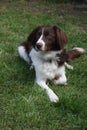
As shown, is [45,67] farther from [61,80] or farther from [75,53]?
[75,53]

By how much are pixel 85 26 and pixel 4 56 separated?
2802 mm

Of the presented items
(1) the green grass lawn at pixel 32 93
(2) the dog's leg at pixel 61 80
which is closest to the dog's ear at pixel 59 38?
(2) the dog's leg at pixel 61 80

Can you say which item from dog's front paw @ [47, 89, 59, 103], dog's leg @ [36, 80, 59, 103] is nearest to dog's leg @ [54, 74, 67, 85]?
dog's leg @ [36, 80, 59, 103]

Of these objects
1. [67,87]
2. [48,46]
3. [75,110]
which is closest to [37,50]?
[48,46]

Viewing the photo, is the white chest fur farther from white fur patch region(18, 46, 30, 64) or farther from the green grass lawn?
white fur patch region(18, 46, 30, 64)

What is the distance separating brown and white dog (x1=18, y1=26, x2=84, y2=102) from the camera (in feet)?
16.6

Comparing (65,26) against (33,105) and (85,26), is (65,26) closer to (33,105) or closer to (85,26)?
(85,26)

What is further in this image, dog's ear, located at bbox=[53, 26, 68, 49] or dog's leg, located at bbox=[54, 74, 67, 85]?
dog's leg, located at bbox=[54, 74, 67, 85]

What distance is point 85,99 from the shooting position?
478 centimetres

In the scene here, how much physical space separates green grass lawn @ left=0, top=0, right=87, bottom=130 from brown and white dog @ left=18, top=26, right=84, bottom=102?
119 millimetres

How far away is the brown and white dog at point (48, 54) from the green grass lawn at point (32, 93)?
0.39ft

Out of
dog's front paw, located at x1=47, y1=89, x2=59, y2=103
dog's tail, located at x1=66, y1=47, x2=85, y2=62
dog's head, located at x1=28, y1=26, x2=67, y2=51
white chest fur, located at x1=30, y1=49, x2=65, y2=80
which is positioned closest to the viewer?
dog's front paw, located at x1=47, y1=89, x2=59, y2=103

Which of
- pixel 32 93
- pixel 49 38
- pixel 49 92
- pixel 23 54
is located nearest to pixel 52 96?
pixel 49 92

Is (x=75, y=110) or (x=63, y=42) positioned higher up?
(x=63, y=42)
